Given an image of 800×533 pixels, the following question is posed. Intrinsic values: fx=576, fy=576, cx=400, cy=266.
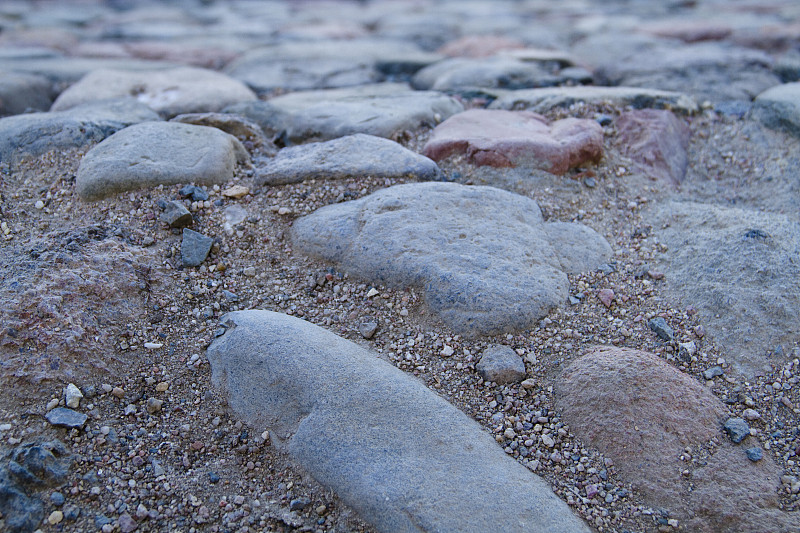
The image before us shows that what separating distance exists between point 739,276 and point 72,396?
2.06 m

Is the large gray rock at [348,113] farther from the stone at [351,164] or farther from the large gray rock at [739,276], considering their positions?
the large gray rock at [739,276]

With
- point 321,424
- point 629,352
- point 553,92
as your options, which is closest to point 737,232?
point 629,352

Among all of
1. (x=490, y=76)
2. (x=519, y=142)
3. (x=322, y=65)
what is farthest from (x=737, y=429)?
(x=322, y=65)

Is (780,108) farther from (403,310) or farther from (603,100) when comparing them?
(403,310)

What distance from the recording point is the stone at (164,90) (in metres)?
2.98

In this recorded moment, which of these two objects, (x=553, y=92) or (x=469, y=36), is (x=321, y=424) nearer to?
(x=553, y=92)

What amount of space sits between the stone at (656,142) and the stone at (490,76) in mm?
788

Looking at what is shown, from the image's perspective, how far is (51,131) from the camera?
2.44m

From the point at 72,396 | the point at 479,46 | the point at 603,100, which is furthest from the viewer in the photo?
the point at 479,46

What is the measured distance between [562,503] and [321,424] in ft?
2.04

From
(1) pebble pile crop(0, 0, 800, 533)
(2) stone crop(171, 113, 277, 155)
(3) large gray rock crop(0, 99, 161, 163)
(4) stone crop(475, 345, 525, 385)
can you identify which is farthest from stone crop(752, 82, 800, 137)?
(3) large gray rock crop(0, 99, 161, 163)

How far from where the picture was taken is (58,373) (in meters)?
1.59

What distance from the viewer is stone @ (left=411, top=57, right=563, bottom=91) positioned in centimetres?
333

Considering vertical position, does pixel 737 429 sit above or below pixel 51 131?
below
